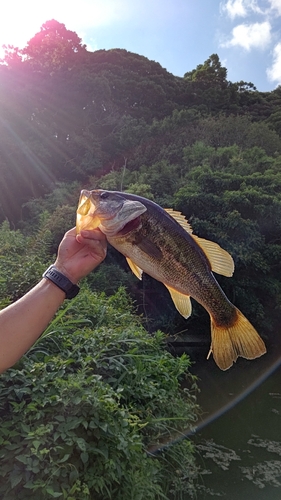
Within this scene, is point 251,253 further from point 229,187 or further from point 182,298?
point 182,298

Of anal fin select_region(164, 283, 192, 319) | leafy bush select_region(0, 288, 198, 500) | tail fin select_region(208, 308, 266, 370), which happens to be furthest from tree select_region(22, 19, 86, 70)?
tail fin select_region(208, 308, 266, 370)

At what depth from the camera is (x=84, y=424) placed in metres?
2.03

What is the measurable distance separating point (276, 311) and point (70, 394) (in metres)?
9.17

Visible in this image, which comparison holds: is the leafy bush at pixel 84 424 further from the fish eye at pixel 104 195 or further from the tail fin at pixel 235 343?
the fish eye at pixel 104 195

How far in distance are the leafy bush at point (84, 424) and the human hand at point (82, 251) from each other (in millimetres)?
929

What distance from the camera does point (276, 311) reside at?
10.4 m

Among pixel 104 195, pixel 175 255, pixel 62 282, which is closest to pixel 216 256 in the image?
pixel 175 255

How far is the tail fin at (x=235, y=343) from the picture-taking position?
139 cm

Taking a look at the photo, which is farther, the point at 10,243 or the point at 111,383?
the point at 10,243

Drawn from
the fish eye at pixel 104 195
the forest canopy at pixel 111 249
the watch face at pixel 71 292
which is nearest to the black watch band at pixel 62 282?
the watch face at pixel 71 292

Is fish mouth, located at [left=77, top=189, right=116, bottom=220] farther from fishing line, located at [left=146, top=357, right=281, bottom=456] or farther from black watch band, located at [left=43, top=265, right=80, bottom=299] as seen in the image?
fishing line, located at [left=146, top=357, right=281, bottom=456]

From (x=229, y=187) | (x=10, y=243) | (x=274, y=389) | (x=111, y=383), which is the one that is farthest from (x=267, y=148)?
(x=111, y=383)

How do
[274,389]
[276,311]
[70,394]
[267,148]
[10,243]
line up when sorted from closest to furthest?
[70,394] < [10,243] < [274,389] < [276,311] < [267,148]

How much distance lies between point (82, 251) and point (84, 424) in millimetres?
1045
